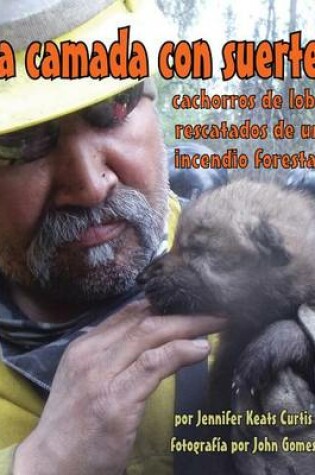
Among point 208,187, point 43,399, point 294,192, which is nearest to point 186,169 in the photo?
point 208,187

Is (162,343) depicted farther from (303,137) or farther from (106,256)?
(303,137)

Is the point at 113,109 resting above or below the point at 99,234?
above

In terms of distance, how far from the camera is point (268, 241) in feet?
3.47

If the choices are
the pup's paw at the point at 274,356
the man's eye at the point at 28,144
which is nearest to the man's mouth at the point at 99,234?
the man's eye at the point at 28,144

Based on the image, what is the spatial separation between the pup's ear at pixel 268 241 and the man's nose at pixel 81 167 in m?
0.19

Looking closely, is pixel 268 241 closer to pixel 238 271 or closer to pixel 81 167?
pixel 238 271

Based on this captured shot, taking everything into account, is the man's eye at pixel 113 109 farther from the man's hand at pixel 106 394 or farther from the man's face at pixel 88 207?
the man's hand at pixel 106 394

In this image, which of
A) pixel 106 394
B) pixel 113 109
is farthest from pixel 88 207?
pixel 106 394

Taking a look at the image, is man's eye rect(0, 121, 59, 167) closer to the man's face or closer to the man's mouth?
the man's face

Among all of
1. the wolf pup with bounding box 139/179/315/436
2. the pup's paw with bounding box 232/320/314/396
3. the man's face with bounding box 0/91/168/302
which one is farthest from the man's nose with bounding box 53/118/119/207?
the pup's paw with bounding box 232/320/314/396

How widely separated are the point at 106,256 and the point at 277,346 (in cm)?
26

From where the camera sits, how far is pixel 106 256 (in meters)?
1.13

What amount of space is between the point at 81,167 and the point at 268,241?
0.25 m

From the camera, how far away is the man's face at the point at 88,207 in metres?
1.07
